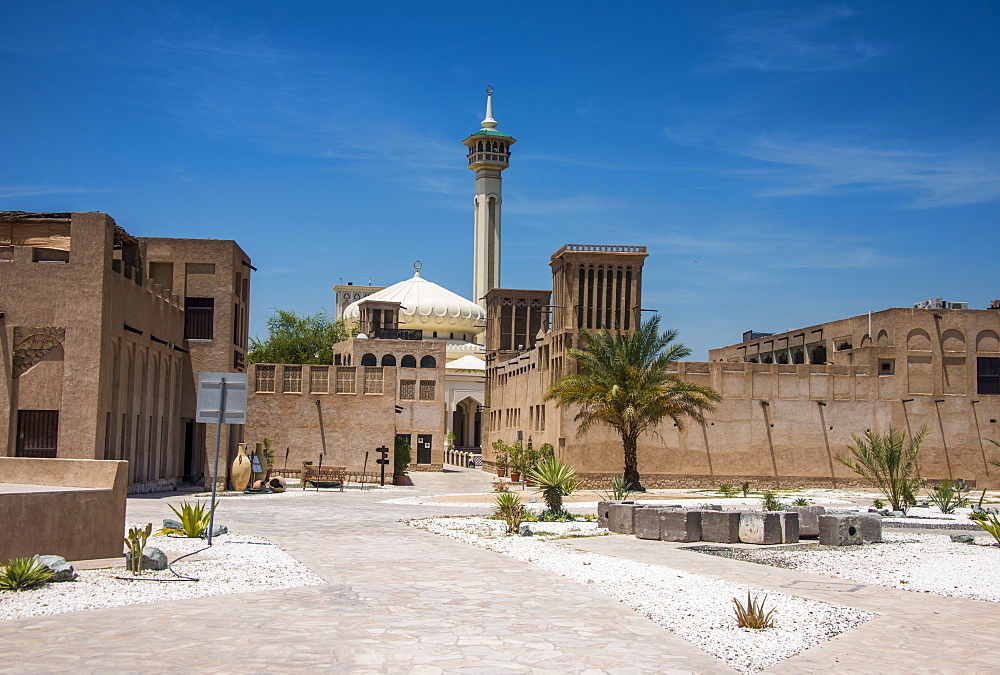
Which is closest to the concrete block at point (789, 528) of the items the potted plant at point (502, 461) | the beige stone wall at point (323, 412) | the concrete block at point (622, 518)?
the concrete block at point (622, 518)

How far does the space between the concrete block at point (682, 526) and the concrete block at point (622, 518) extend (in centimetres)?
127

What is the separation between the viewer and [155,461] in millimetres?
27844

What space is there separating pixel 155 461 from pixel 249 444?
6069mm

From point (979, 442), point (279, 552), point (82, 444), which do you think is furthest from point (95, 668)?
point (979, 442)

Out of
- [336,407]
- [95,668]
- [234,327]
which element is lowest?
[95,668]

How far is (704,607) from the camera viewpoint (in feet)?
32.6

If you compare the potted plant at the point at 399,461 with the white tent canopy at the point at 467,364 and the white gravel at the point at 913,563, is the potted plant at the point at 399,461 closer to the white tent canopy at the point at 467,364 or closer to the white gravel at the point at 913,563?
the white gravel at the point at 913,563

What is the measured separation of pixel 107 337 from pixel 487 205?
6473cm

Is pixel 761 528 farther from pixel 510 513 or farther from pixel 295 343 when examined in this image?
pixel 295 343

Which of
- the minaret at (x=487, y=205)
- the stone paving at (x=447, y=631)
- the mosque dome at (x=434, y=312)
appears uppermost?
the minaret at (x=487, y=205)

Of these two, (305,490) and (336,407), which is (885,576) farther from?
(336,407)

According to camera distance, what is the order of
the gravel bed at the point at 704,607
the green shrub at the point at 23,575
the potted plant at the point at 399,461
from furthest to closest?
the potted plant at the point at 399,461 → the green shrub at the point at 23,575 → the gravel bed at the point at 704,607

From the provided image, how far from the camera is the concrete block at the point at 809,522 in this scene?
17.7 m

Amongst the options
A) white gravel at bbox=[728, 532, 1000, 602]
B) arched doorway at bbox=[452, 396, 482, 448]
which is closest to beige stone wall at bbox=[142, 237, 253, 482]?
white gravel at bbox=[728, 532, 1000, 602]
